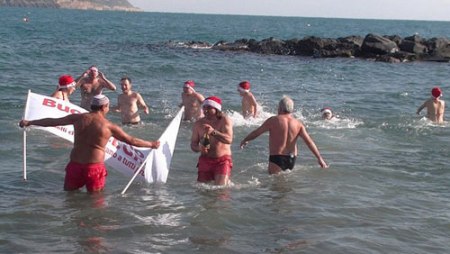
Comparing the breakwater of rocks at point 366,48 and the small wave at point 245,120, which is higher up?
the breakwater of rocks at point 366,48

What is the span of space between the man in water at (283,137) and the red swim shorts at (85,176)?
93.5 inches

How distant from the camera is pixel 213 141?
9.25 meters

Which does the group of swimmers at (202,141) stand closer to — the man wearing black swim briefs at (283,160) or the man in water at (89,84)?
the man wearing black swim briefs at (283,160)

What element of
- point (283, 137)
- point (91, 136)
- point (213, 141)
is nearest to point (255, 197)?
point (283, 137)

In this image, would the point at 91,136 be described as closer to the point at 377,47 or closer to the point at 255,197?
the point at 255,197

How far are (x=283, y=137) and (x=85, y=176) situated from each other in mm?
3135

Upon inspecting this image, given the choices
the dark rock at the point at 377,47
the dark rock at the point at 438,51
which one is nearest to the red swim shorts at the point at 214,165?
the dark rock at the point at 377,47

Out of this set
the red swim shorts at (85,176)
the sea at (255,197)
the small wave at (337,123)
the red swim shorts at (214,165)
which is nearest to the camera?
the sea at (255,197)

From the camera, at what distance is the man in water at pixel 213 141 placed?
29.4 ft

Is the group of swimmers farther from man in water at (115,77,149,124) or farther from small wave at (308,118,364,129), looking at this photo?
small wave at (308,118,364,129)

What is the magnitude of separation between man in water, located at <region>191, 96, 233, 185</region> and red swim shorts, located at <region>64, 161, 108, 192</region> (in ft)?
4.62

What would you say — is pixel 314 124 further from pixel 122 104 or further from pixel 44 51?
pixel 44 51

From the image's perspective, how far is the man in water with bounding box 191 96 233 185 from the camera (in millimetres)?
8969

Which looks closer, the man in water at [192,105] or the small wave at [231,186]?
the small wave at [231,186]
